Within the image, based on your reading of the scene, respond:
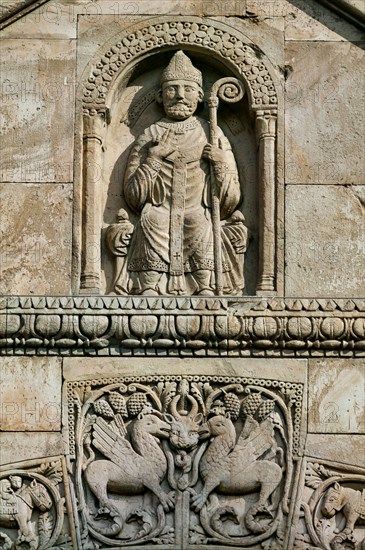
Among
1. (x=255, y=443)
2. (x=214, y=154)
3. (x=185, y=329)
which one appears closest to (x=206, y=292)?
(x=185, y=329)

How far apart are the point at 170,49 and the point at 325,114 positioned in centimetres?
121

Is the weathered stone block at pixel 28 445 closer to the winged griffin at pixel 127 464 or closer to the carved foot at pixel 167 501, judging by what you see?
the winged griffin at pixel 127 464

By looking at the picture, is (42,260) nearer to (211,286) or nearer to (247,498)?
Result: (211,286)

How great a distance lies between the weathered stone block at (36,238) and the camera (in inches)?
547

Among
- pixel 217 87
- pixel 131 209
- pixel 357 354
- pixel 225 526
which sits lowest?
pixel 225 526

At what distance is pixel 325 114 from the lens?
46.5 ft

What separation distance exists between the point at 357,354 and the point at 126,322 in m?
1.60

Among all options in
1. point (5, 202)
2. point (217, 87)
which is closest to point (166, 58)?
point (217, 87)

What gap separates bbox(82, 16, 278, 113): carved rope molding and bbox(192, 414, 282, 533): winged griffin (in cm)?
232

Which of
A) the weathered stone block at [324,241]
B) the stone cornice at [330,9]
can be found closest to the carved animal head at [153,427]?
the weathered stone block at [324,241]

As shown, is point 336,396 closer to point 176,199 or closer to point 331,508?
point 331,508

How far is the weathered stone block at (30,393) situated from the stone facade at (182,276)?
0.02 m

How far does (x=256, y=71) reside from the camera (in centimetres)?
1423

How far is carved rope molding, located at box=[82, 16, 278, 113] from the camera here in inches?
559
